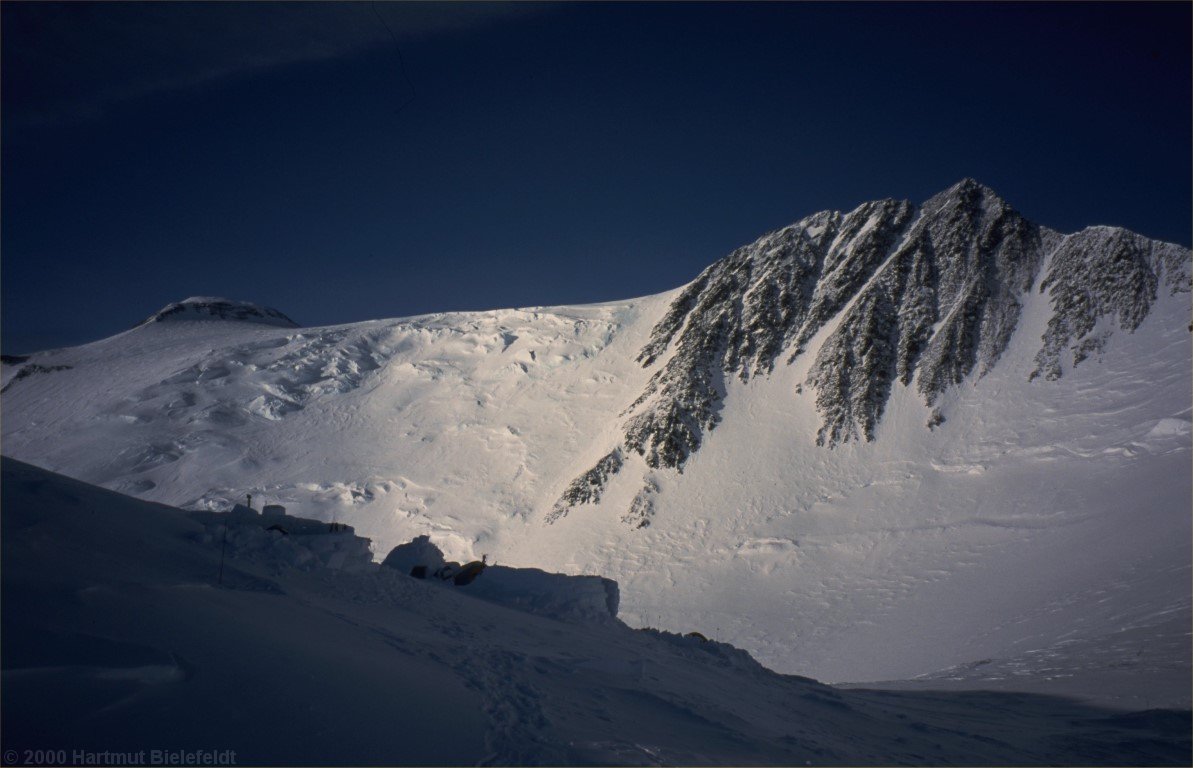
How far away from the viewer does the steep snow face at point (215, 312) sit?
8844 centimetres

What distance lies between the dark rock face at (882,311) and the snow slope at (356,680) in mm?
32389

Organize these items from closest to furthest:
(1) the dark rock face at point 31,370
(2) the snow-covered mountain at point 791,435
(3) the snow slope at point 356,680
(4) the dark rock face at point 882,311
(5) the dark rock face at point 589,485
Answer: (3) the snow slope at point 356,680, (2) the snow-covered mountain at point 791,435, (4) the dark rock face at point 882,311, (5) the dark rock face at point 589,485, (1) the dark rock face at point 31,370

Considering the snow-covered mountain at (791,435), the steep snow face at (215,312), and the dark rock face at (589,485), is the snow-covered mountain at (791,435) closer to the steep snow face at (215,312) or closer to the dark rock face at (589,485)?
the dark rock face at (589,485)

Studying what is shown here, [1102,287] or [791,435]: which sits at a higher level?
[1102,287]

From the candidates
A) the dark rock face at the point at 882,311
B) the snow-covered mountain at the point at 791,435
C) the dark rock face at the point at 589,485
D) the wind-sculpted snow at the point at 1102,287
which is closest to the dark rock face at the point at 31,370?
the snow-covered mountain at the point at 791,435

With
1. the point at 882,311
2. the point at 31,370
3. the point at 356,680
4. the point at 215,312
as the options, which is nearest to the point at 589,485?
the point at 882,311

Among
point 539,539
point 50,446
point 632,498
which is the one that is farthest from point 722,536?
point 50,446

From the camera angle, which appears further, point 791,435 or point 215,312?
point 215,312

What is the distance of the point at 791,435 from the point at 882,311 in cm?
1239

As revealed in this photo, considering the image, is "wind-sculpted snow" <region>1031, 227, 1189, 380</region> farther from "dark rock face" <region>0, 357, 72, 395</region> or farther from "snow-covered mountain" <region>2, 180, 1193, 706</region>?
"dark rock face" <region>0, 357, 72, 395</region>

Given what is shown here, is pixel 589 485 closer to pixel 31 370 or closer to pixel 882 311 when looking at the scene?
pixel 882 311

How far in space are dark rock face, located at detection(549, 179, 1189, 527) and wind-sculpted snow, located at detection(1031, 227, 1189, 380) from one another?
106 millimetres

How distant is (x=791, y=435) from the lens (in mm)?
47688

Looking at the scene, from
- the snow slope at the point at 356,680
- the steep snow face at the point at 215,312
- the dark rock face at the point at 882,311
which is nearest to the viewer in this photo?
the snow slope at the point at 356,680
